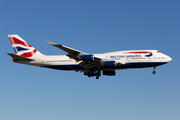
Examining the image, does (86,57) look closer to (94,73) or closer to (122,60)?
(94,73)

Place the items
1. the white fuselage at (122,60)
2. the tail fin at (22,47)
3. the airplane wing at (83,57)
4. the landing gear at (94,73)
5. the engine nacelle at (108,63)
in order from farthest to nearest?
the tail fin at (22,47) → the landing gear at (94,73) → the white fuselage at (122,60) → the engine nacelle at (108,63) → the airplane wing at (83,57)

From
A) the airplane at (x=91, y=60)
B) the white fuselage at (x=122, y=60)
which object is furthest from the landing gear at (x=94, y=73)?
the white fuselage at (x=122, y=60)

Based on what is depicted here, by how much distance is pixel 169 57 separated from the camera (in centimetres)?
4822


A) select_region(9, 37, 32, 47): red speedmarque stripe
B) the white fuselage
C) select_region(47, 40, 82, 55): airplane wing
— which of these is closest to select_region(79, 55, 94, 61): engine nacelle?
select_region(47, 40, 82, 55): airplane wing

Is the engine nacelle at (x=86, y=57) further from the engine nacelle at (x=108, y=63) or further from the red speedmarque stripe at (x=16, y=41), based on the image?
the red speedmarque stripe at (x=16, y=41)

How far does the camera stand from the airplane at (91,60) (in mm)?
45906

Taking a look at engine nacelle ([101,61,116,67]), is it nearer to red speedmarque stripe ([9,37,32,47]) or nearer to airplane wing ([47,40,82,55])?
airplane wing ([47,40,82,55])

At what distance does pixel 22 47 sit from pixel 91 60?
17.3 metres

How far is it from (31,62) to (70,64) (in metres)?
8.23

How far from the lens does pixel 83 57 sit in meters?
44.5

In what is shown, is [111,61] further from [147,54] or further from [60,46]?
[60,46]

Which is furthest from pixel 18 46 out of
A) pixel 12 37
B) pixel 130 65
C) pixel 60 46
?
pixel 130 65

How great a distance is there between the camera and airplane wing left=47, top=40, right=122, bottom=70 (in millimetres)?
42594

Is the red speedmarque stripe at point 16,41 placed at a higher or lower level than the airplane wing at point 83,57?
higher
